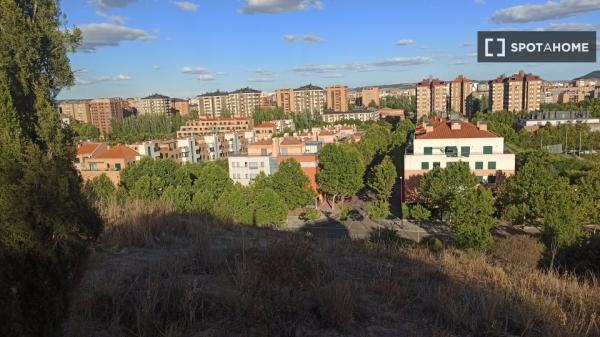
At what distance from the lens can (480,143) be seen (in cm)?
2958

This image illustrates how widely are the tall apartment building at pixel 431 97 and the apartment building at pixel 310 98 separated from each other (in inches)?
1015

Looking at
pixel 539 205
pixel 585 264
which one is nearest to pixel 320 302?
pixel 585 264

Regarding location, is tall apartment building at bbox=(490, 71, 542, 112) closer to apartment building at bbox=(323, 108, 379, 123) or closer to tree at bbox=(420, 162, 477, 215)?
apartment building at bbox=(323, 108, 379, 123)

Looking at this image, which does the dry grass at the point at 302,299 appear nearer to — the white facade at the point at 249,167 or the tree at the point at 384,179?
the tree at the point at 384,179

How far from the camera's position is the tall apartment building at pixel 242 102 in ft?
369

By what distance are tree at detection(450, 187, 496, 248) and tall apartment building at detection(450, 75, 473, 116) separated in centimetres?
7933

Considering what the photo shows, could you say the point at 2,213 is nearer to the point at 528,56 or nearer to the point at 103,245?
the point at 103,245

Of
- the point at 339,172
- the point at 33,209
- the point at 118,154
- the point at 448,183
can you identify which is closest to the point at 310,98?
the point at 118,154

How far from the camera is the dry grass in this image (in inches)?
134

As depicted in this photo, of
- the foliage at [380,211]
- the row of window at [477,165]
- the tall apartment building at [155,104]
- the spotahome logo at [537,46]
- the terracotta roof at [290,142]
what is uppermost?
the tall apartment building at [155,104]

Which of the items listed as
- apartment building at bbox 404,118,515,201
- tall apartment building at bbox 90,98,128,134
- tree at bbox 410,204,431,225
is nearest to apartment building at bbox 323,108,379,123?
tall apartment building at bbox 90,98,128,134

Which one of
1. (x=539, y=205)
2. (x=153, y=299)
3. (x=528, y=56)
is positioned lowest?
(x=539, y=205)

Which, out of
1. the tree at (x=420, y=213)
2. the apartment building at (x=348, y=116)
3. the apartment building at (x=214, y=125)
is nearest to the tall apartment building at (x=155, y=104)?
the apartment building at (x=214, y=125)

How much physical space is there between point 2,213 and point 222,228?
5064mm
